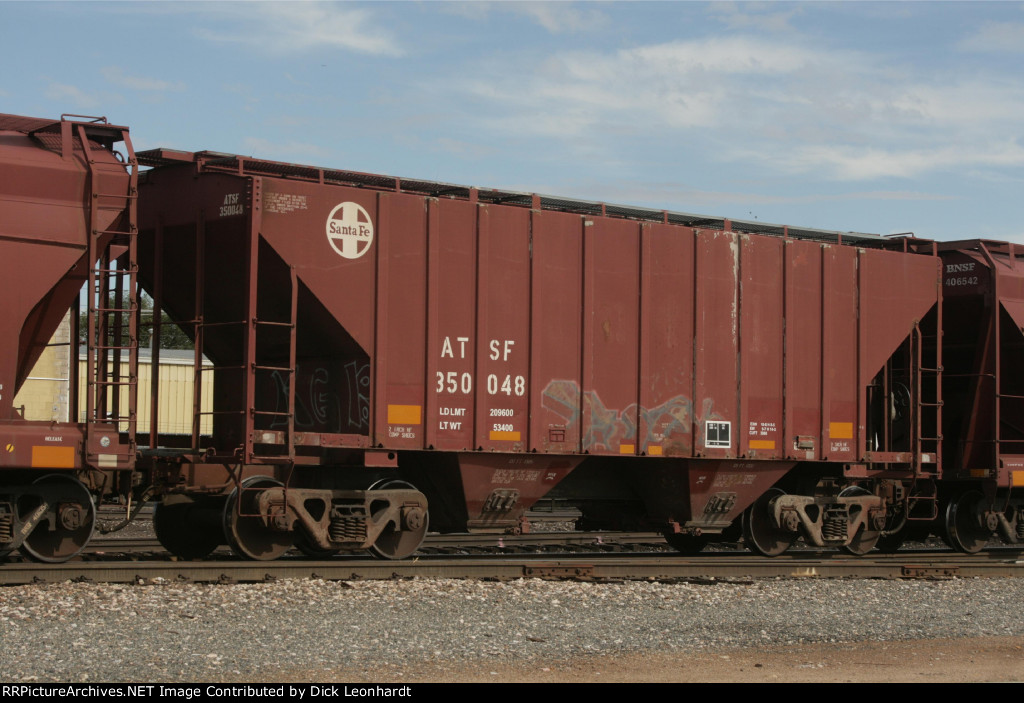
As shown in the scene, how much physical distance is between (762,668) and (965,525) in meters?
11.0

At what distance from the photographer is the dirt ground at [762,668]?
7875 mm

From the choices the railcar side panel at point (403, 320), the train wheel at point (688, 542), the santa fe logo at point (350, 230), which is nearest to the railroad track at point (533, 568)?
the train wheel at point (688, 542)

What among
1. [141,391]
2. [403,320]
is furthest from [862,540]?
[141,391]

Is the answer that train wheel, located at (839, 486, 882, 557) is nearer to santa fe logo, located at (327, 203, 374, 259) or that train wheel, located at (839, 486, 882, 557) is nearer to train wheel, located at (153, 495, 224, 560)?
santa fe logo, located at (327, 203, 374, 259)

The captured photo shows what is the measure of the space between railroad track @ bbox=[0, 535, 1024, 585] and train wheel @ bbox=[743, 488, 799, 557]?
241 mm

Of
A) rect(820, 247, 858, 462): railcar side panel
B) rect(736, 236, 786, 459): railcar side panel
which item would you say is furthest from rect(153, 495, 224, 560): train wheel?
rect(820, 247, 858, 462): railcar side panel

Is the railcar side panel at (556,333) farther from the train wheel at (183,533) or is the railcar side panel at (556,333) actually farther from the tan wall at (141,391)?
the tan wall at (141,391)

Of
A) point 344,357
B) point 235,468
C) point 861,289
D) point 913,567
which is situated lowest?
point 913,567

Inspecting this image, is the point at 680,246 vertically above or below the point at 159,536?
above

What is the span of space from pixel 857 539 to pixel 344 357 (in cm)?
821

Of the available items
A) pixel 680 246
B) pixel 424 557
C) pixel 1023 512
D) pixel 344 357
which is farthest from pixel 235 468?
pixel 1023 512

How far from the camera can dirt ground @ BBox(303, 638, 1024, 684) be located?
25.8 feet
